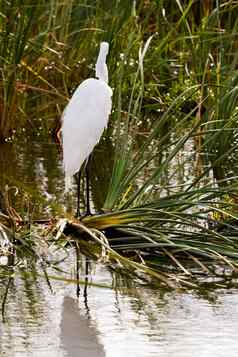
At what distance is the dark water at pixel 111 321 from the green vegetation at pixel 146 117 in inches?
7.5

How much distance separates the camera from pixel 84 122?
5797mm

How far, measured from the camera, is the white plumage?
5711mm

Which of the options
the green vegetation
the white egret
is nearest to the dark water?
the green vegetation

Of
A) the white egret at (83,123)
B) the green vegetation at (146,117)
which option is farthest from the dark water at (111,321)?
the white egret at (83,123)

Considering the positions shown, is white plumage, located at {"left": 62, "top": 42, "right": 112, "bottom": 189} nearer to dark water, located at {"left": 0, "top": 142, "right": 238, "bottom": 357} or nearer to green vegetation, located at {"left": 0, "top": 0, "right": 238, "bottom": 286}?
green vegetation, located at {"left": 0, "top": 0, "right": 238, "bottom": 286}

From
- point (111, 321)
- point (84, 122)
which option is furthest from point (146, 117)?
point (111, 321)

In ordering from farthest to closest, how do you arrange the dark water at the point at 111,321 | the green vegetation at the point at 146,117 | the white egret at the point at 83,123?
the white egret at the point at 83,123 < the green vegetation at the point at 146,117 < the dark water at the point at 111,321

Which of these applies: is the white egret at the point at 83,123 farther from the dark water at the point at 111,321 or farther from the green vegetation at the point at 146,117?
the dark water at the point at 111,321

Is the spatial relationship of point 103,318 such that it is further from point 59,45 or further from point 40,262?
point 59,45

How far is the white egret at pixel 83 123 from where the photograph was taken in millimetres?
5711

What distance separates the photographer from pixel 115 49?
7902mm

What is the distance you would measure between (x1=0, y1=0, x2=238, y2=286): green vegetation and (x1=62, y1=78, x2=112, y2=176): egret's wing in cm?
10

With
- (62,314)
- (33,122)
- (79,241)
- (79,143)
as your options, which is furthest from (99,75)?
(33,122)

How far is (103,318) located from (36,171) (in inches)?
112
